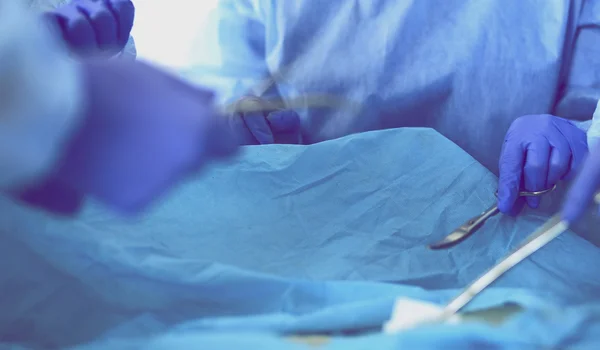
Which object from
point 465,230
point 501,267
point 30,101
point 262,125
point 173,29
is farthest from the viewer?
point 173,29

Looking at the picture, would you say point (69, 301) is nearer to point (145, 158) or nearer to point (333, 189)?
point (145, 158)

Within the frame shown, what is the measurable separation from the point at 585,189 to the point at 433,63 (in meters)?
0.36

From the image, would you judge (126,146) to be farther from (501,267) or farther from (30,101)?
(501,267)

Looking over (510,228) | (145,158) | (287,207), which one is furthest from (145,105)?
(510,228)

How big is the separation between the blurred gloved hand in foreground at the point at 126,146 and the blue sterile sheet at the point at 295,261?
104 millimetres

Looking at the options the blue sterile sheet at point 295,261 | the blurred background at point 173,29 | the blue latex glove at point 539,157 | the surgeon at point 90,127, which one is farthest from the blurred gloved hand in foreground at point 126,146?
the blurred background at point 173,29

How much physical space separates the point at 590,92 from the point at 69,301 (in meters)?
0.71

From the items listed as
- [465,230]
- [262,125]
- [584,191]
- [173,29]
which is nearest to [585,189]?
[584,191]

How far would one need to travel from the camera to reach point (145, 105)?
0.31 m

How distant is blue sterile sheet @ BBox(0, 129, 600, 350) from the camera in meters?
0.40

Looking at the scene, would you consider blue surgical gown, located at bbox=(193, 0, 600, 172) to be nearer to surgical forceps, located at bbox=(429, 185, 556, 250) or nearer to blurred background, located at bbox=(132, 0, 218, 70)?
blurred background, located at bbox=(132, 0, 218, 70)

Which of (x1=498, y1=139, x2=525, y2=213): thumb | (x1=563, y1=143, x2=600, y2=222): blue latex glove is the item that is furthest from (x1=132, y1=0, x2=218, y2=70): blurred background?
(x1=563, y1=143, x2=600, y2=222): blue latex glove

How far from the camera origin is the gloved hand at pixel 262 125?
2.56ft

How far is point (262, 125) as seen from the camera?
2.63 ft
